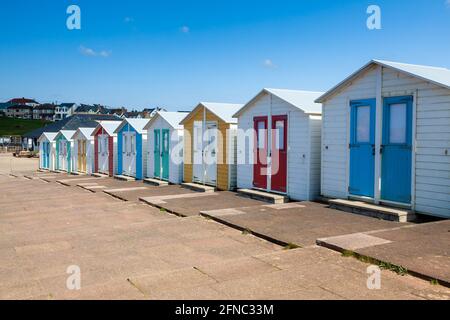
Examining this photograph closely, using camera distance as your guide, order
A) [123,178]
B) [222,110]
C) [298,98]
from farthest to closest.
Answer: [123,178] → [222,110] → [298,98]

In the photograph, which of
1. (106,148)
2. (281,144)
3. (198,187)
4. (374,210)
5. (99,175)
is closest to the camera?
(374,210)

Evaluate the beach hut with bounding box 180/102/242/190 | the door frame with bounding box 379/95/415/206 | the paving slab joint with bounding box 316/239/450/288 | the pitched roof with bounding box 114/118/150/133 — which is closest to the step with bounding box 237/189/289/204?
the beach hut with bounding box 180/102/242/190

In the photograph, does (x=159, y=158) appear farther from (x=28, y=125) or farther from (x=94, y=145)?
(x=28, y=125)

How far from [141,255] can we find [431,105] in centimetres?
627

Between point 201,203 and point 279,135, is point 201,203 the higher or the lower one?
the lower one

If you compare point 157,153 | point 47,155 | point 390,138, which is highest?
point 390,138

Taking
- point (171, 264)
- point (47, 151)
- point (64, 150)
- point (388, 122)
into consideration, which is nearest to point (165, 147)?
point (388, 122)

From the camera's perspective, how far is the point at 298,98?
13.1 metres

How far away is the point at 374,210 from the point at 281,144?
4043mm

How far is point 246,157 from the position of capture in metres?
14.3

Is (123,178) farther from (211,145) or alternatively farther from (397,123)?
(397,123)

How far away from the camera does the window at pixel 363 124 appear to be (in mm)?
10225

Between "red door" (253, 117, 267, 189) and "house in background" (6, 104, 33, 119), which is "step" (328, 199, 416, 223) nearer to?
"red door" (253, 117, 267, 189)

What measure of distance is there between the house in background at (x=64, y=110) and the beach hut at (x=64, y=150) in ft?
440
